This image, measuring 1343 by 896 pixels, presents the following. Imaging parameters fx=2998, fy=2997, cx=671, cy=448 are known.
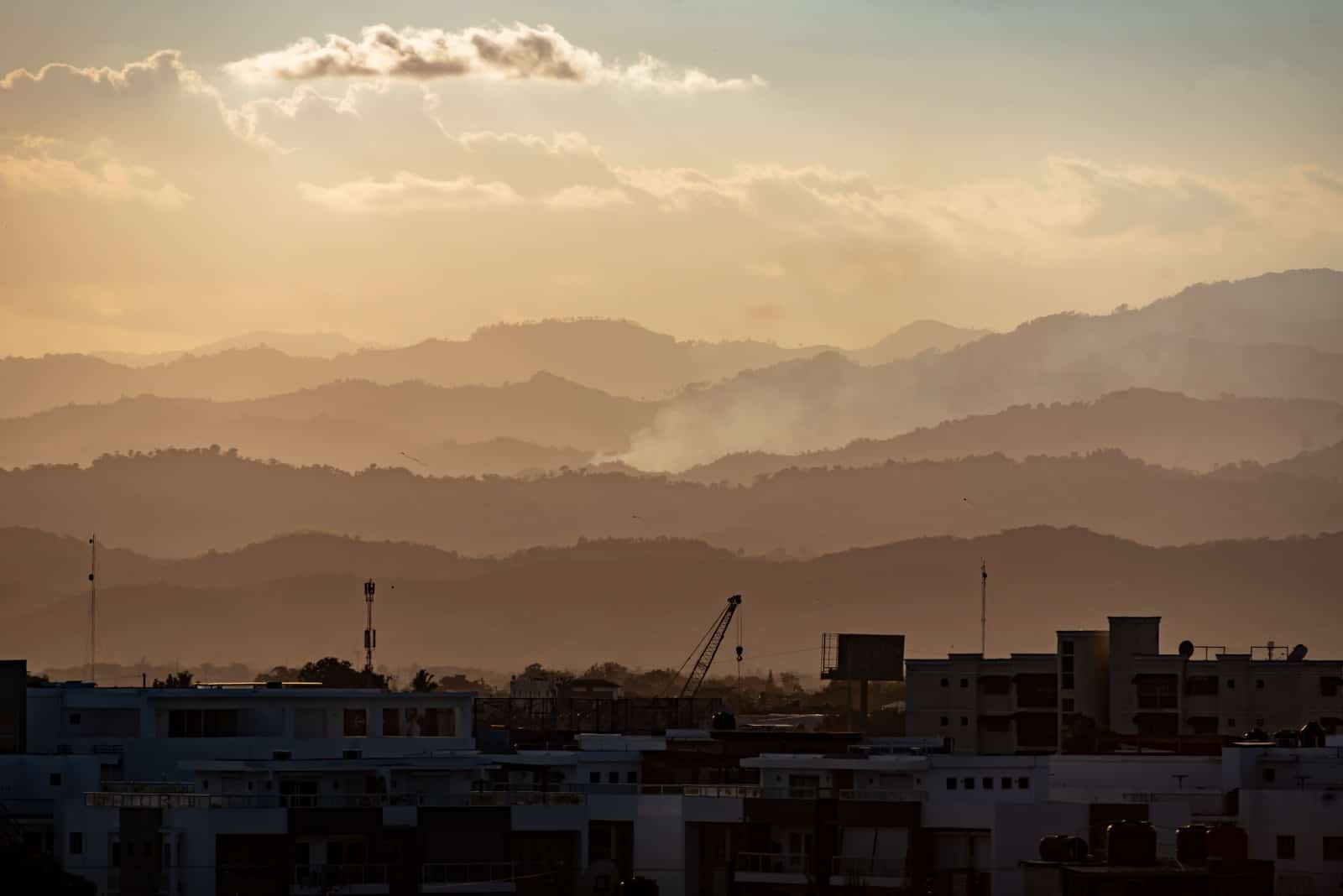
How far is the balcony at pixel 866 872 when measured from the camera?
112 metres

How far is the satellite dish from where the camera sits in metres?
115

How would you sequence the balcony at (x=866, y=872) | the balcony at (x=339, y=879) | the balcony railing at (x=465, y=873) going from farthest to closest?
the balcony at (x=866, y=872) → the balcony railing at (x=465, y=873) → the balcony at (x=339, y=879)

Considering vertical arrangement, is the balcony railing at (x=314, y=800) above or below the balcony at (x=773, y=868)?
above

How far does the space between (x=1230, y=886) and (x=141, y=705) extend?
168 ft

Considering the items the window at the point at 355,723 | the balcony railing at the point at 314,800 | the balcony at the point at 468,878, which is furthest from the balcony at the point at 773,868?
the window at the point at 355,723

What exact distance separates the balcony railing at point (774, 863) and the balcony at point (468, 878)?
9.43m

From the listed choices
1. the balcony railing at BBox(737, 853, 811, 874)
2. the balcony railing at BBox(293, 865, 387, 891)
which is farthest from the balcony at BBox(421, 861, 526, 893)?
the balcony railing at BBox(737, 853, 811, 874)

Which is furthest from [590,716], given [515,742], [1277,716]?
[1277,716]

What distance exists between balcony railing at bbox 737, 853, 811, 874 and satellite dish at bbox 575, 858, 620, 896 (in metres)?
4.96

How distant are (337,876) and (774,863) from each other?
1749 cm

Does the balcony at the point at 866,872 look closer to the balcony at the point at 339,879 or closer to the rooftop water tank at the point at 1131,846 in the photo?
the rooftop water tank at the point at 1131,846

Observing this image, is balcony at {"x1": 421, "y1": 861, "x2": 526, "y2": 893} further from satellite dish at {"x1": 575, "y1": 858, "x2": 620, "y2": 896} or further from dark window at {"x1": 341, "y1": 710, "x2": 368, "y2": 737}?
dark window at {"x1": 341, "y1": 710, "x2": 368, "y2": 737}

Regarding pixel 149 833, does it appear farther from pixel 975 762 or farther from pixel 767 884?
pixel 975 762

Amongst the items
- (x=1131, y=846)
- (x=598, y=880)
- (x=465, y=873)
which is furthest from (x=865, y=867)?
(x=465, y=873)
